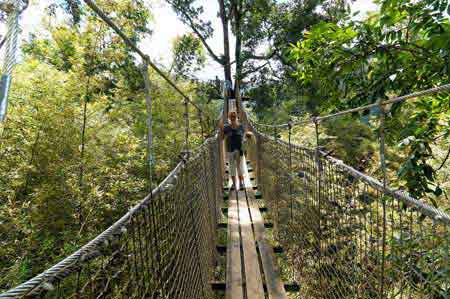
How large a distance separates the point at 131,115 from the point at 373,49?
5610mm

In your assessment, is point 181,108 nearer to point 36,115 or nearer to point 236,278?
point 36,115

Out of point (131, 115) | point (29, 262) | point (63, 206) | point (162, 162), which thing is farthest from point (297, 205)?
point (131, 115)

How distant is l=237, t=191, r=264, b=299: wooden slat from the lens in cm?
180

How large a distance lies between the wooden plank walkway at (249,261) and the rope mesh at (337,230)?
21 centimetres

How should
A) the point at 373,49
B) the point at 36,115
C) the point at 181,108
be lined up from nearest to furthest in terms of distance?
1. the point at 373,49
2. the point at 36,115
3. the point at 181,108

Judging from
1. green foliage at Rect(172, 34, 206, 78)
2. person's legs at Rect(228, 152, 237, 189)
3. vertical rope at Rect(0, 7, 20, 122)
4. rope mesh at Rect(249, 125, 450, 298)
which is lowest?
rope mesh at Rect(249, 125, 450, 298)

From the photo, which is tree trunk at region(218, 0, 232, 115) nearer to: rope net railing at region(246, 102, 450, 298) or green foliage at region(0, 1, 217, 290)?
green foliage at region(0, 1, 217, 290)

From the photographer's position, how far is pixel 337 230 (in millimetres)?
1631

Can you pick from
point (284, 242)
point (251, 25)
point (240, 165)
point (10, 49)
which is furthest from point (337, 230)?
point (251, 25)

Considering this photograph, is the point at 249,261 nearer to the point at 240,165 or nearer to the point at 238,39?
the point at 240,165

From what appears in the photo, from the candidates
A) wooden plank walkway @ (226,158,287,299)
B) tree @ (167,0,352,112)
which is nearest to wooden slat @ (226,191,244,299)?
wooden plank walkway @ (226,158,287,299)

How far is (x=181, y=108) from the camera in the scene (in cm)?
700

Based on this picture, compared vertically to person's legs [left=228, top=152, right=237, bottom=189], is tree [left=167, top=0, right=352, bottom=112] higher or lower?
higher

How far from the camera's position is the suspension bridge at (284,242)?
0.69 metres
